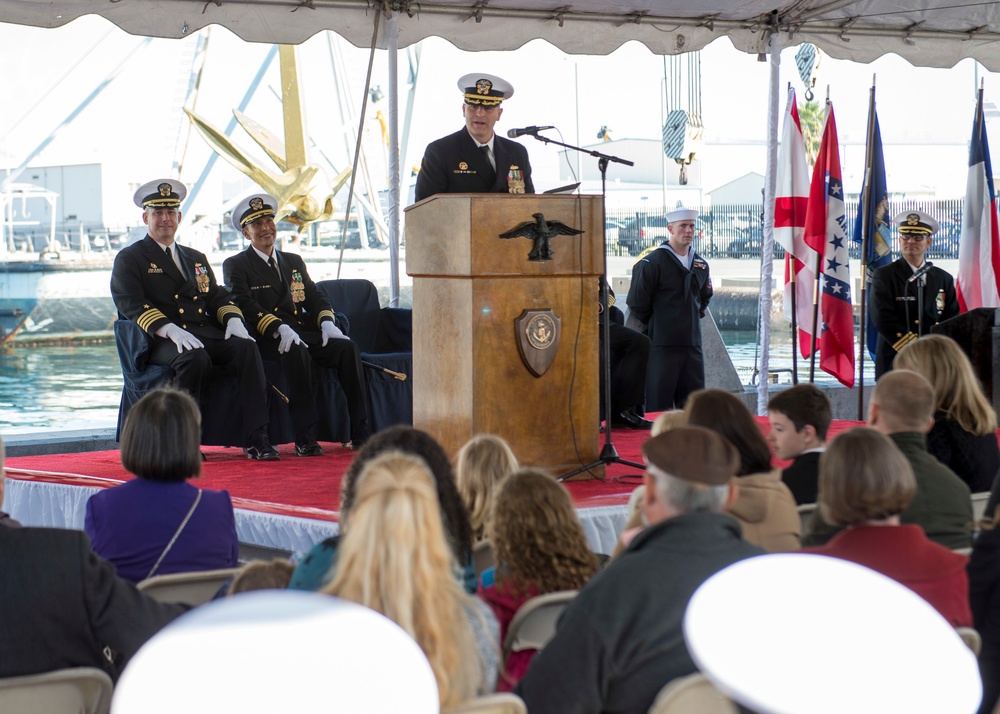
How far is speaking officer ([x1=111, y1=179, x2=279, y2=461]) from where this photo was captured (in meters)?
5.32

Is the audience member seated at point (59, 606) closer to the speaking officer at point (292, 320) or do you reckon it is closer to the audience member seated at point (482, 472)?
the audience member seated at point (482, 472)

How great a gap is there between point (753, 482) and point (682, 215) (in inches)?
183

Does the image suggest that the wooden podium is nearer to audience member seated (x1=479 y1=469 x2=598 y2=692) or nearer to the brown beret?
audience member seated (x1=479 y1=469 x2=598 y2=692)

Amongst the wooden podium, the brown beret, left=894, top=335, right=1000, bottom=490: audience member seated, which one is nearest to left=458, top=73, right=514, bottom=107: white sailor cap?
the wooden podium

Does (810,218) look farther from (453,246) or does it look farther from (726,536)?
(726,536)

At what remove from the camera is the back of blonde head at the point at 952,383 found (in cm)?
350

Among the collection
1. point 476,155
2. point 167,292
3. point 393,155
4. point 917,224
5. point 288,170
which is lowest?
point 167,292

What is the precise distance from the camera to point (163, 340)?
540cm

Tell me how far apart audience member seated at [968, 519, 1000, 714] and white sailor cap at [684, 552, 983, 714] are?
153 cm

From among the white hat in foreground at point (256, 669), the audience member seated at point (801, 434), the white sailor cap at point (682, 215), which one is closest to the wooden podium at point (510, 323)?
the audience member seated at point (801, 434)

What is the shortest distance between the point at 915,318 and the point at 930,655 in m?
6.65

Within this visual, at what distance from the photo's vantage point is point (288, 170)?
11773 mm

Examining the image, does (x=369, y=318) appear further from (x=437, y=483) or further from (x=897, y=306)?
(x=437, y=483)

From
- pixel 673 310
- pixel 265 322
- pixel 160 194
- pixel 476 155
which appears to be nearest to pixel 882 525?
pixel 476 155
